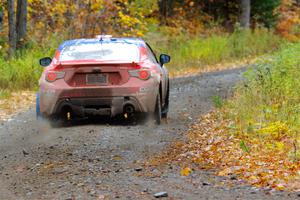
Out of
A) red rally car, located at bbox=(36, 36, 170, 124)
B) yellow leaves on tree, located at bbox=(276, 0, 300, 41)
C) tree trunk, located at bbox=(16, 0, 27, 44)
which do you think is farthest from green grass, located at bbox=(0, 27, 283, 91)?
red rally car, located at bbox=(36, 36, 170, 124)

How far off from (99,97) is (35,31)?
1470 centimetres

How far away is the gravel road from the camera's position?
306 inches

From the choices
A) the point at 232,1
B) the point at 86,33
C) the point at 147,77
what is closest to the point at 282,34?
the point at 232,1

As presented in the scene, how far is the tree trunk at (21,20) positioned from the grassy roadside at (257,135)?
10.8 meters

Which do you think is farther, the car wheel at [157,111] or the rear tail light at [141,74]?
the car wheel at [157,111]

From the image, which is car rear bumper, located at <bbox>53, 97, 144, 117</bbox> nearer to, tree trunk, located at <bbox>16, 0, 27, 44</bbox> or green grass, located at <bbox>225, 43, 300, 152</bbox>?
green grass, located at <bbox>225, 43, 300, 152</bbox>

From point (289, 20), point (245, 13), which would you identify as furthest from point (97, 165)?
point (289, 20)

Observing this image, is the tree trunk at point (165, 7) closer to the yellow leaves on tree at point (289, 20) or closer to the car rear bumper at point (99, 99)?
the yellow leaves on tree at point (289, 20)

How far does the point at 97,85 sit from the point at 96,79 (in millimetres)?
98

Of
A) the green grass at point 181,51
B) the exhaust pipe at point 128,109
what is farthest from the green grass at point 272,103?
the green grass at point 181,51

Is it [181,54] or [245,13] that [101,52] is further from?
[245,13]

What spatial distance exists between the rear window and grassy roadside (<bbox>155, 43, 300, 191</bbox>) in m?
1.65

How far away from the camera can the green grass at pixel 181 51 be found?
64.2 feet

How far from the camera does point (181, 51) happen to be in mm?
27844
